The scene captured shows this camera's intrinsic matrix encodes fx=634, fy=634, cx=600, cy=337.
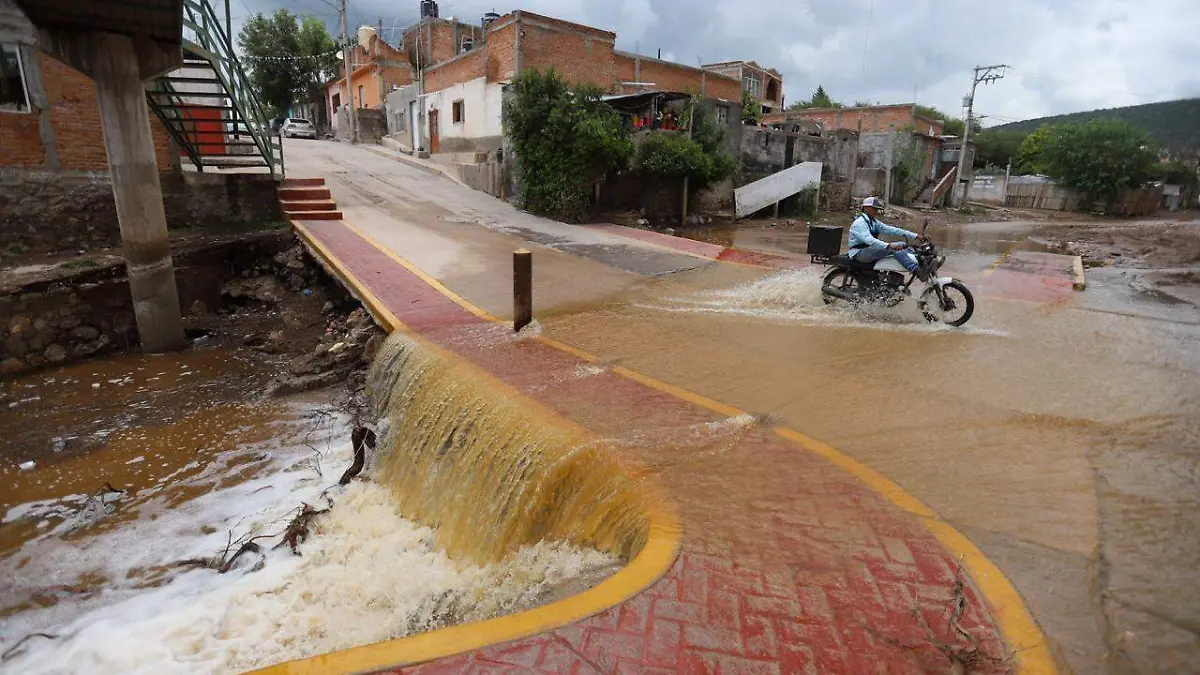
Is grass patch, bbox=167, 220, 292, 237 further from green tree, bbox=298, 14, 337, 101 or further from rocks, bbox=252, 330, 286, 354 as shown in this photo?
green tree, bbox=298, 14, 337, 101

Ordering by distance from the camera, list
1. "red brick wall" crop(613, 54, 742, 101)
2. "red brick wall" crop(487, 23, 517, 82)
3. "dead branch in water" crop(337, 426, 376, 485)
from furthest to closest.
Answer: "red brick wall" crop(613, 54, 742, 101)
"red brick wall" crop(487, 23, 517, 82)
"dead branch in water" crop(337, 426, 376, 485)

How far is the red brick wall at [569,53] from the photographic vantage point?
19594mm

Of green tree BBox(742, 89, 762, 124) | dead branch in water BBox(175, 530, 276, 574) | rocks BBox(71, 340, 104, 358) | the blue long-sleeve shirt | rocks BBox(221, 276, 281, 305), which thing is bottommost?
dead branch in water BBox(175, 530, 276, 574)

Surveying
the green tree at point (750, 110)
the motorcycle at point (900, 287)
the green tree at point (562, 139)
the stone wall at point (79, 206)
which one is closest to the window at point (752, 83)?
the green tree at point (750, 110)

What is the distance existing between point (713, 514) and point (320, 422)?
5246 millimetres

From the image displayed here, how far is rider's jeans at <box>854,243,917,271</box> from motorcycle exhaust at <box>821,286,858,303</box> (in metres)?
0.50

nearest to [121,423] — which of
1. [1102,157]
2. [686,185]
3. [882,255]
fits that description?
[882,255]

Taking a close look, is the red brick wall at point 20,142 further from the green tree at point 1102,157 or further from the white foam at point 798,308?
the green tree at point 1102,157

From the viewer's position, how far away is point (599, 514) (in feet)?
12.5

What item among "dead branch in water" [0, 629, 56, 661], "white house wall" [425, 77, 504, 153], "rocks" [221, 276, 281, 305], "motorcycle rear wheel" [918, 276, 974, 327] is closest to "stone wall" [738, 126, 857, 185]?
"white house wall" [425, 77, 504, 153]

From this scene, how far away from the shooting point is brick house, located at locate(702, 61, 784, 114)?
119ft

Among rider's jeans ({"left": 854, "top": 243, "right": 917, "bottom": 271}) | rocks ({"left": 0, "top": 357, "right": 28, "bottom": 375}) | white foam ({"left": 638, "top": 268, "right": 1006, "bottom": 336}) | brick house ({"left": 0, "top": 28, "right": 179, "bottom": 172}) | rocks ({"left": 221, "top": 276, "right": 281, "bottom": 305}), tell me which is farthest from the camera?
rocks ({"left": 221, "top": 276, "right": 281, "bottom": 305})

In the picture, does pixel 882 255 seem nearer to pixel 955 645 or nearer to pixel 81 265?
pixel 955 645

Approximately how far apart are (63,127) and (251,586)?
10.7m
